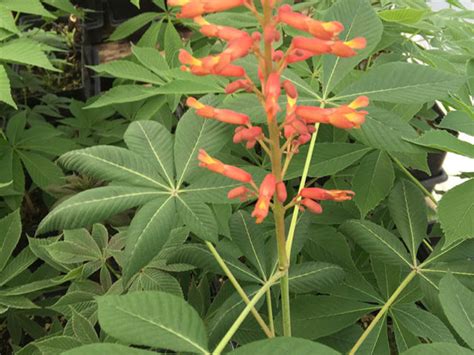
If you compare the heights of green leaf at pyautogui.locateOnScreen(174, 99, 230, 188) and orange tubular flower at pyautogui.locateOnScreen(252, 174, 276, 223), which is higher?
orange tubular flower at pyautogui.locateOnScreen(252, 174, 276, 223)

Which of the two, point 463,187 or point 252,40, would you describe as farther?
point 463,187

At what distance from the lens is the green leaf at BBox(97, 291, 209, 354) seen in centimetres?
54

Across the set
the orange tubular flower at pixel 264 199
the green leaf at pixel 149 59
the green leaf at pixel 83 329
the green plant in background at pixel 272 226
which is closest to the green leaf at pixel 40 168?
the green plant in background at pixel 272 226

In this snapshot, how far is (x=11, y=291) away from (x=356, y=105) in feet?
2.43

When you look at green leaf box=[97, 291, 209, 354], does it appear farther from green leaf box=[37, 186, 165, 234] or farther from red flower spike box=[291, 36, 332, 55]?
red flower spike box=[291, 36, 332, 55]

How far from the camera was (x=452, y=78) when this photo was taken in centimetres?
77

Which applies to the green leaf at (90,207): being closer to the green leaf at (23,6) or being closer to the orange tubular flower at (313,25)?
the orange tubular flower at (313,25)

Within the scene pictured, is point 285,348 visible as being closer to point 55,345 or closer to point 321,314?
point 321,314

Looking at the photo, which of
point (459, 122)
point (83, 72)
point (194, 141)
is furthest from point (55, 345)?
point (83, 72)

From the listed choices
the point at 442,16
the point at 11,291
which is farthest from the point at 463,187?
the point at 11,291

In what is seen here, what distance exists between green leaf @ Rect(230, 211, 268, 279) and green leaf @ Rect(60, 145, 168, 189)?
14 cm

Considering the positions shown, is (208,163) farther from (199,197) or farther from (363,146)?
(363,146)

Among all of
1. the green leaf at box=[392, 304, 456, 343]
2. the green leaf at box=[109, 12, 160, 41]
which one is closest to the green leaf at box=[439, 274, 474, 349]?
the green leaf at box=[392, 304, 456, 343]

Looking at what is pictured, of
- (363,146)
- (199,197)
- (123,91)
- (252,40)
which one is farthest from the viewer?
(123,91)
